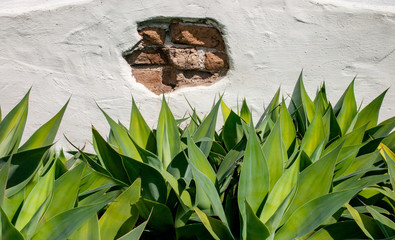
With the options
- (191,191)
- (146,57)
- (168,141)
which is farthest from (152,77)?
(191,191)

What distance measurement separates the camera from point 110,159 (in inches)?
48.9

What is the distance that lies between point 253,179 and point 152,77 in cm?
92

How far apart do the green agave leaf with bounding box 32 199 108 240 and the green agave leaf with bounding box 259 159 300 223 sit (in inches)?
15.9

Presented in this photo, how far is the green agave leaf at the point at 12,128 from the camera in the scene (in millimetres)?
1150

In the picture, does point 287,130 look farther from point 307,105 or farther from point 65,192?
point 65,192

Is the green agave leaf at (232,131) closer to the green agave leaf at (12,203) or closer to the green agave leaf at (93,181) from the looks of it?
the green agave leaf at (93,181)

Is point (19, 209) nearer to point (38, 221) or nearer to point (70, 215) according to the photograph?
point (38, 221)

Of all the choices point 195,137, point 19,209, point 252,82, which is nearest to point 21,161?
point 19,209

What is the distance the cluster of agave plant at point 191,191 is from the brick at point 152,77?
0.51 meters

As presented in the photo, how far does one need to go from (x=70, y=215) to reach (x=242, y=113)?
0.95 m

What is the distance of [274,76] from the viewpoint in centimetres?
179

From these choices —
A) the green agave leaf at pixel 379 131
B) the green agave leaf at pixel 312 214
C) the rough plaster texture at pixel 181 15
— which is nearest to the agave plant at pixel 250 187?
the green agave leaf at pixel 312 214

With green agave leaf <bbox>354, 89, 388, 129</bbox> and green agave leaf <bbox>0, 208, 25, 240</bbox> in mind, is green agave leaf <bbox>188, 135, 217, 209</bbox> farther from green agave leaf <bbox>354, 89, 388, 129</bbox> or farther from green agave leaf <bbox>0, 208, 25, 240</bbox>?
green agave leaf <bbox>354, 89, 388, 129</bbox>

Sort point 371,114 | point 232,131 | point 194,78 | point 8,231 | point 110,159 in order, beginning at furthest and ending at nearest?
1. point 194,78
2. point 371,114
3. point 232,131
4. point 110,159
5. point 8,231
